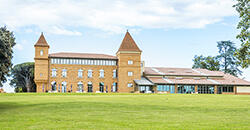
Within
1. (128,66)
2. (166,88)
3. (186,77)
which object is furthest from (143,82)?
(186,77)

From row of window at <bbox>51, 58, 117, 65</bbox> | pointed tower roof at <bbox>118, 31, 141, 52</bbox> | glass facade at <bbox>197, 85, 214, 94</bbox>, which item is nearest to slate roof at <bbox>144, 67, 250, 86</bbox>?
glass facade at <bbox>197, 85, 214, 94</bbox>

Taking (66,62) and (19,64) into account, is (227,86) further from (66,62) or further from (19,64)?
(19,64)

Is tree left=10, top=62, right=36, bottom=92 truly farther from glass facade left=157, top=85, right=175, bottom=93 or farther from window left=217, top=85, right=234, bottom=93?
window left=217, top=85, right=234, bottom=93

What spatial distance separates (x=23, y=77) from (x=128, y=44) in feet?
91.9

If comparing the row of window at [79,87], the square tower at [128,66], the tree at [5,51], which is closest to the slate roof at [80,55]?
the square tower at [128,66]

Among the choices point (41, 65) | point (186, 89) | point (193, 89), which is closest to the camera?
point (41, 65)

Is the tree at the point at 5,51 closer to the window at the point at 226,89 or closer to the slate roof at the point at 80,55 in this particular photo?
the slate roof at the point at 80,55

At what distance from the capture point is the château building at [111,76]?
59.1 meters

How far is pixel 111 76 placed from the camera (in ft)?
204

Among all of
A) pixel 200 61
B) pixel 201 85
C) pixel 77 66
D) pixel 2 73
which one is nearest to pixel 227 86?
pixel 201 85

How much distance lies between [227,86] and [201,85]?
5.81 meters

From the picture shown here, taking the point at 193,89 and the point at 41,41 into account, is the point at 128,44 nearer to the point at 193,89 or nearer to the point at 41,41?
the point at 193,89

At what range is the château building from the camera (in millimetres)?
59062

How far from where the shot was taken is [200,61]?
257 ft
